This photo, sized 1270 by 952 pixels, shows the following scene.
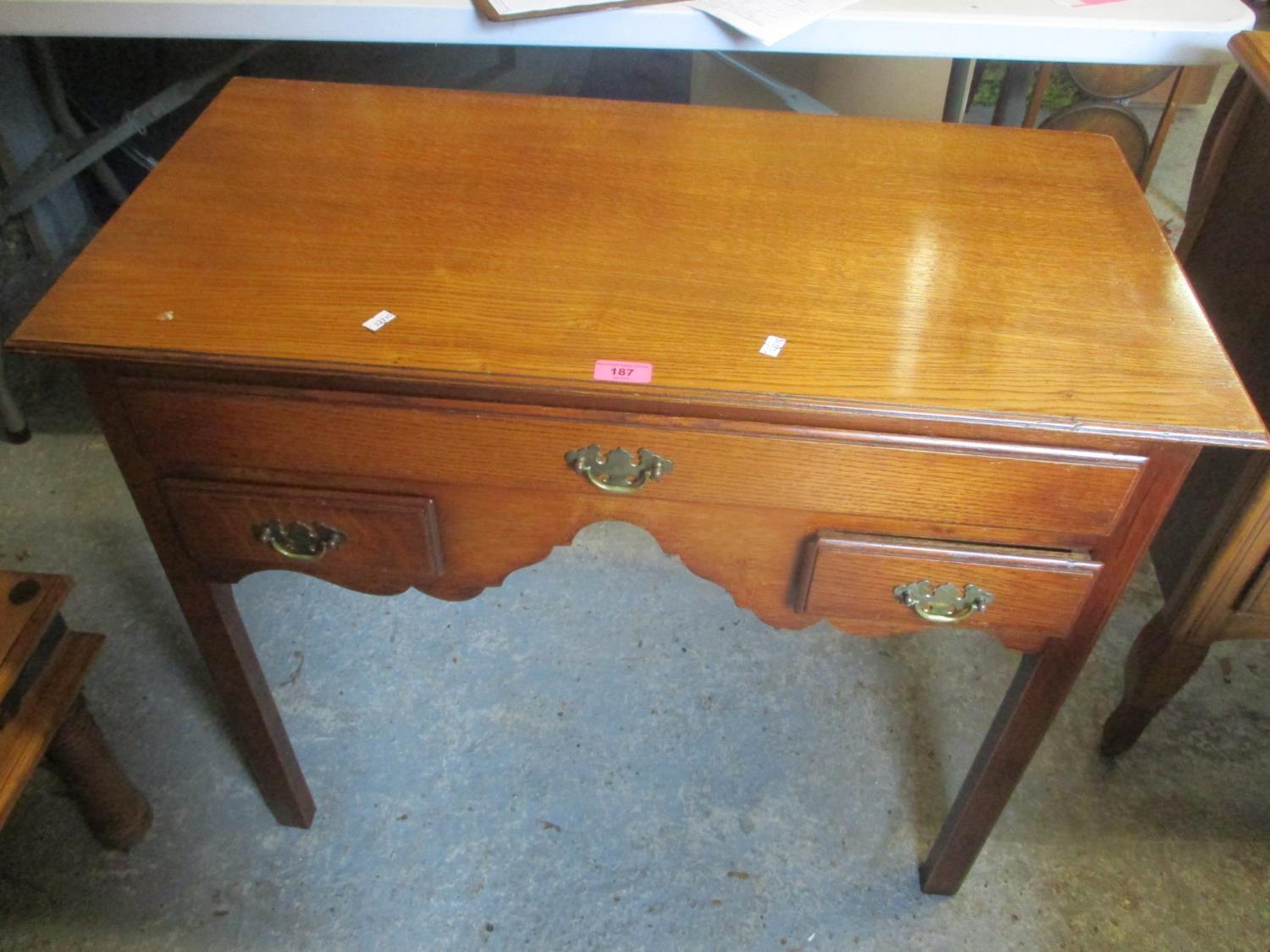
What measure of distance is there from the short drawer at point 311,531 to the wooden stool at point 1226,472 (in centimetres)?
78

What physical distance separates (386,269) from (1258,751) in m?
1.29

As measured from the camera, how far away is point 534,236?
2.89 feet

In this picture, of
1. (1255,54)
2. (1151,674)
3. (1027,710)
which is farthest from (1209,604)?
(1255,54)

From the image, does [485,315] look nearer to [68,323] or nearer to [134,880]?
[68,323]

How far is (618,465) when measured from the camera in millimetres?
794

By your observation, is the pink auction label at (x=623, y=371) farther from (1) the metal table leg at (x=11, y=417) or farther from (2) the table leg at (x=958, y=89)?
(1) the metal table leg at (x=11, y=417)

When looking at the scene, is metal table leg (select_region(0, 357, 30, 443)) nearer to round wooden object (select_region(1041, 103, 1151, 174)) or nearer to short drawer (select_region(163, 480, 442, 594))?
short drawer (select_region(163, 480, 442, 594))

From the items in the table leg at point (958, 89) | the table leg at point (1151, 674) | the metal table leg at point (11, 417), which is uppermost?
the table leg at point (958, 89)

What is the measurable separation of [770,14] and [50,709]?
3.90 feet

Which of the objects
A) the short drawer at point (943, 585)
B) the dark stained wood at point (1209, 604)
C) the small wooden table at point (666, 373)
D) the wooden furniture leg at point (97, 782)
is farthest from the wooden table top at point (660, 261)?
the wooden furniture leg at point (97, 782)

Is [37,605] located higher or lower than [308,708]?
higher

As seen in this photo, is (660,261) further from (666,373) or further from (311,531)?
(311,531)

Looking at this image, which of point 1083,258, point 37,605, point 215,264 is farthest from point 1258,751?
point 37,605

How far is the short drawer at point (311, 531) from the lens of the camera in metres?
0.85
